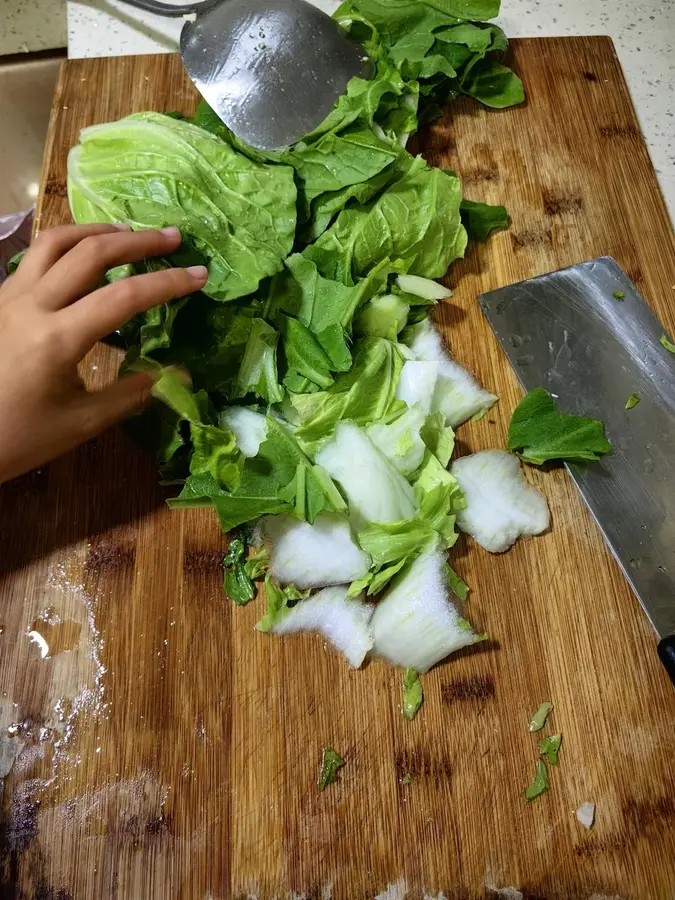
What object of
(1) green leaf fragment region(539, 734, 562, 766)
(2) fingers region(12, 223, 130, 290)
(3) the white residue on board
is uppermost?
(2) fingers region(12, 223, 130, 290)

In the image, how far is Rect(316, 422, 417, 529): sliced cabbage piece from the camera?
38.1 inches

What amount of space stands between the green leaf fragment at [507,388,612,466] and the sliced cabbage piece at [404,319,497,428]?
0.25 ft

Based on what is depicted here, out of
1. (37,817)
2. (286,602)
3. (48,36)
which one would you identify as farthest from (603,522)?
(48,36)

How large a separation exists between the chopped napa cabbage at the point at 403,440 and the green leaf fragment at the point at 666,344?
48cm

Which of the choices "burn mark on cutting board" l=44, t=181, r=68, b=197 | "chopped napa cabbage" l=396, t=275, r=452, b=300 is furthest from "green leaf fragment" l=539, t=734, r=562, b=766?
"burn mark on cutting board" l=44, t=181, r=68, b=197

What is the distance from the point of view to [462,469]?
1056 millimetres

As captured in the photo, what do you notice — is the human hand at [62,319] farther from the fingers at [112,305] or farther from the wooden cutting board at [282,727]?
the wooden cutting board at [282,727]

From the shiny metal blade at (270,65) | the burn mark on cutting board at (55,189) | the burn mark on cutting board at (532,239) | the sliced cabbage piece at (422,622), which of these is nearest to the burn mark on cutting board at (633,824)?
the sliced cabbage piece at (422,622)

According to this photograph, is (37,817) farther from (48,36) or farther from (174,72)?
→ (48,36)

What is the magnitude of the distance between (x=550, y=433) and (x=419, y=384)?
0.23 m

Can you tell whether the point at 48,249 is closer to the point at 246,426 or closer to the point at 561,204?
the point at 246,426

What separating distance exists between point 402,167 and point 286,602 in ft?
2.60

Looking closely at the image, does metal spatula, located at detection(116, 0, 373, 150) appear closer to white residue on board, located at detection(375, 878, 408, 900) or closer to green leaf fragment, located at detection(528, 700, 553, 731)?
green leaf fragment, located at detection(528, 700, 553, 731)

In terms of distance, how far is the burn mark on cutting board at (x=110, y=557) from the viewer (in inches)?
39.8
